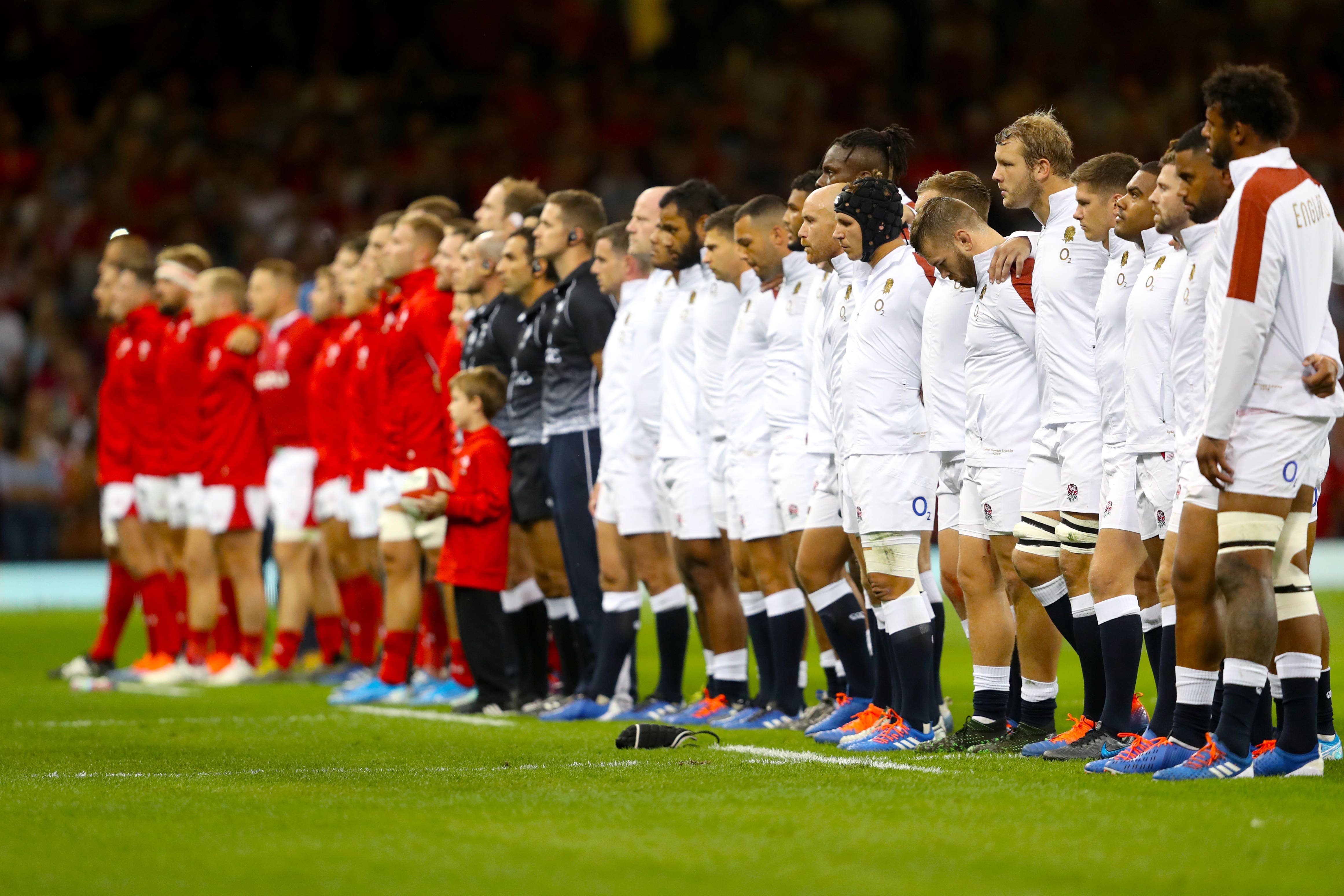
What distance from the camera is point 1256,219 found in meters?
5.42

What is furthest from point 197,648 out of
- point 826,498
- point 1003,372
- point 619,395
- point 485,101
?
point 485,101

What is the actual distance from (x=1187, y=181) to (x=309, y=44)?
61.8 ft

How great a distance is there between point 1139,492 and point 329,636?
281 inches

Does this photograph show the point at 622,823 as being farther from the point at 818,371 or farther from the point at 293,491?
the point at 293,491

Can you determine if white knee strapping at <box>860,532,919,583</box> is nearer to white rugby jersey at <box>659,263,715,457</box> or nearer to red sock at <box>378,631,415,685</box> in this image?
white rugby jersey at <box>659,263,715,457</box>

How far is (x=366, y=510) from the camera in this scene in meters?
A: 11.1

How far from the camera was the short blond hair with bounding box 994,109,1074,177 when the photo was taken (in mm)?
6910

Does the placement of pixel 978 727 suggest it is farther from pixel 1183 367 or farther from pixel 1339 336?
pixel 1339 336

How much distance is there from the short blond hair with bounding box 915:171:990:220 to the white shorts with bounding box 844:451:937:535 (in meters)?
1.06

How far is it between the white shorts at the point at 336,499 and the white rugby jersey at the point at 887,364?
5.08 metres

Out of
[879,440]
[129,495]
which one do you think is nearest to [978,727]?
[879,440]

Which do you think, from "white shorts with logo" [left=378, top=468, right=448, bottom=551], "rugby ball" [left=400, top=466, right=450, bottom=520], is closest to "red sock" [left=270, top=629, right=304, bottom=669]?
"white shorts with logo" [left=378, top=468, right=448, bottom=551]

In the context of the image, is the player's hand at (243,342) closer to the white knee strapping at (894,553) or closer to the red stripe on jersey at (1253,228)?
the white knee strapping at (894,553)

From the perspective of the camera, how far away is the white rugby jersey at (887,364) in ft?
23.5
